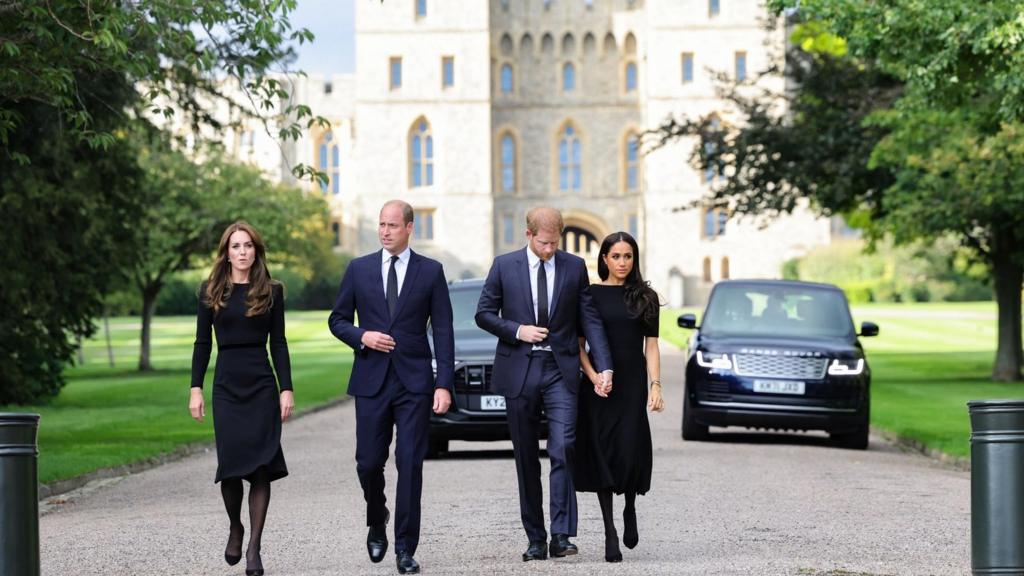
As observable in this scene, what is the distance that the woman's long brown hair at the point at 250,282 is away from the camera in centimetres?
882

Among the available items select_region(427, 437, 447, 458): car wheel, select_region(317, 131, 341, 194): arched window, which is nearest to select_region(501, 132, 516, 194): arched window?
select_region(317, 131, 341, 194): arched window

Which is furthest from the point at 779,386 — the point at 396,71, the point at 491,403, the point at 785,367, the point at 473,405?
the point at 396,71

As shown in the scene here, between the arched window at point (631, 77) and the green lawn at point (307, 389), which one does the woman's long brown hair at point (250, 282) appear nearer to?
the green lawn at point (307, 389)

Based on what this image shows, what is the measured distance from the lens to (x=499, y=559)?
9.16m

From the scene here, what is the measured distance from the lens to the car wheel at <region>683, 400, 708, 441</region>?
18547 millimetres

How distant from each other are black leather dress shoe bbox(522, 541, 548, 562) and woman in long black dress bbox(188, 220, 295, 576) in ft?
4.30

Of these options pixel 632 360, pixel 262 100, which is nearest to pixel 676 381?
pixel 262 100

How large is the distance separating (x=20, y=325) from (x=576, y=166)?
6911 cm

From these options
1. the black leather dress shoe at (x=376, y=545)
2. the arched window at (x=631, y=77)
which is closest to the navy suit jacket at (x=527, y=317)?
the black leather dress shoe at (x=376, y=545)

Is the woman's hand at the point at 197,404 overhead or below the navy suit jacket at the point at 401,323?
below

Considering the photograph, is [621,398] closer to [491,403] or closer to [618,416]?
[618,416]

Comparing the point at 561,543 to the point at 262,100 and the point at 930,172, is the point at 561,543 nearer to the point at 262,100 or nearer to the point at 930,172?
the point at 262,100

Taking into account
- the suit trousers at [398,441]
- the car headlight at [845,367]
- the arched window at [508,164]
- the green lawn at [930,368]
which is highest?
the arched window at [508,164]

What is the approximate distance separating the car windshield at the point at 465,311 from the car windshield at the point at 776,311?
2.86 m
